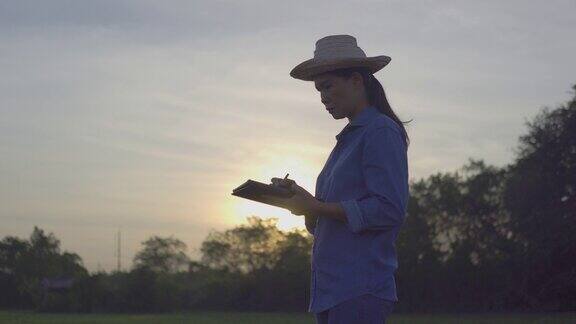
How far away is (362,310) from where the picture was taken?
3.36 metres

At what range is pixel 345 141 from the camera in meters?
3.76

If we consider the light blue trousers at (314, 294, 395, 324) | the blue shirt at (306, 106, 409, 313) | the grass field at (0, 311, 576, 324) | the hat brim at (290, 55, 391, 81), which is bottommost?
the light blue trousers at (314, 294, 395, 324)

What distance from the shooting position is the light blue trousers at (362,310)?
3361mm

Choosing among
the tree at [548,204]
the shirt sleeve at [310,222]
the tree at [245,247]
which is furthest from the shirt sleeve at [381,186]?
the tree at [245,247]

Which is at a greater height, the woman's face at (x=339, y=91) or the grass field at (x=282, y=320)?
the grass field at (x=282, y=320)

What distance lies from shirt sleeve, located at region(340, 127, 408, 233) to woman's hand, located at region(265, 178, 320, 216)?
11cm

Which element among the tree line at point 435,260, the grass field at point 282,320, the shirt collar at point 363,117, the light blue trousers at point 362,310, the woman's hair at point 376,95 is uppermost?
the tree line at point 435,260

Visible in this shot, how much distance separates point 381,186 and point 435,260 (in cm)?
5200

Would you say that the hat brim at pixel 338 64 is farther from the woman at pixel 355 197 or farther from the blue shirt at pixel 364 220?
the blue shirt at pixel 364 220

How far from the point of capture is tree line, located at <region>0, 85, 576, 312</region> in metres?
44.7

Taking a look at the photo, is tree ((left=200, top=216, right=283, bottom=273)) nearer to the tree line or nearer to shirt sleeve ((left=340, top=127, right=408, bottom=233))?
the tree line

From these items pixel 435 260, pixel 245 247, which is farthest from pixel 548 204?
pixel 245 247

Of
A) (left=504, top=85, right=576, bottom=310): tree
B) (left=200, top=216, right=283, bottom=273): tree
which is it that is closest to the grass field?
(left=504, top=85, right=576, bottom=310): tree

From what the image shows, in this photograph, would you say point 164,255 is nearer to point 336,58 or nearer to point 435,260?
point 435,260
